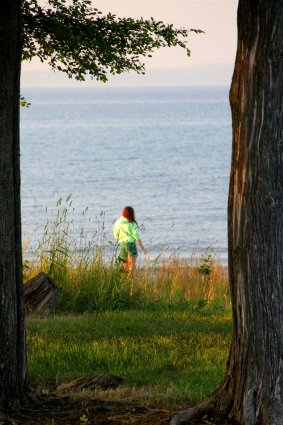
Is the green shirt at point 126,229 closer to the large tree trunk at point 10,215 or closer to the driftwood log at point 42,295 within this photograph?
the driftwood log at point 42,295

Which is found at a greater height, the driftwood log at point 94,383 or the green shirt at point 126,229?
the green shirt at point 126,229

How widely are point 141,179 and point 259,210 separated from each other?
186ft

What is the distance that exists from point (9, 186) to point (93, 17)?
2879mm

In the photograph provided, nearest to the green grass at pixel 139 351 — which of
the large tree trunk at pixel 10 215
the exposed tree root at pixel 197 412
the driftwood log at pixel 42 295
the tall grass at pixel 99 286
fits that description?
the driftwood log at pixel 42 295

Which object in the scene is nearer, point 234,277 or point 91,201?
point 234,277

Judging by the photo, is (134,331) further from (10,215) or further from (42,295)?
(10,215)

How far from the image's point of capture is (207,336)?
12.6 meters

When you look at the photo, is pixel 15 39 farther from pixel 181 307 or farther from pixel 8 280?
pixel 181 307

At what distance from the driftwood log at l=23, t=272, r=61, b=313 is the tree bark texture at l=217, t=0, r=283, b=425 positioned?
7665 millimetres

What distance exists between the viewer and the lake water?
3825 cm

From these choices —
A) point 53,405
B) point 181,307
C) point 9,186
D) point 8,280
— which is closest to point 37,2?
point 9,186

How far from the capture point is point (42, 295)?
14875 millimetres

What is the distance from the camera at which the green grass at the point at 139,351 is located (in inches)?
391

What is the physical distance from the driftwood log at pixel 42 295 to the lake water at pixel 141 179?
191cm
